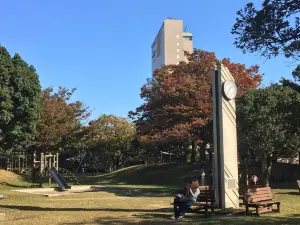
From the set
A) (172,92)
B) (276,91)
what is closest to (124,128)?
(172,92)

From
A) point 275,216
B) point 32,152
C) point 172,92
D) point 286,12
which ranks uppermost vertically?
point 172,92

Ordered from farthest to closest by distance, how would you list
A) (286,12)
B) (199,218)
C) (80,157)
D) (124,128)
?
(80,157)
(124,128)
(199,218)
(286,12)

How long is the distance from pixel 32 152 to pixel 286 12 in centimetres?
3043

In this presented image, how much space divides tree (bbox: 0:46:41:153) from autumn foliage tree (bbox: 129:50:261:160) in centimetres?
872

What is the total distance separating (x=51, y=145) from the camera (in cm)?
3497

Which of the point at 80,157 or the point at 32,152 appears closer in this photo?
the point at 32,152

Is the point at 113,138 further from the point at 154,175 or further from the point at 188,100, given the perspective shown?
the point at 188,100

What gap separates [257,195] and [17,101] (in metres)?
18.5

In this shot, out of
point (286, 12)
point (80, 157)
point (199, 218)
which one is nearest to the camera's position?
point (286, 12)

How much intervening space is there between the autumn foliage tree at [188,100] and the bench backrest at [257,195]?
16591mm

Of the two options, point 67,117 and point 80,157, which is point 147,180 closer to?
point 67,117

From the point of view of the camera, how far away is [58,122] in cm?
3500

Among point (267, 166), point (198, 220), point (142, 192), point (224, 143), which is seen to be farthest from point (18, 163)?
point (198, 220)

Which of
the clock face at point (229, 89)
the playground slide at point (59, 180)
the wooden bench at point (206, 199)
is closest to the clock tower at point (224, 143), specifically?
the clock face at point (229, 89)
